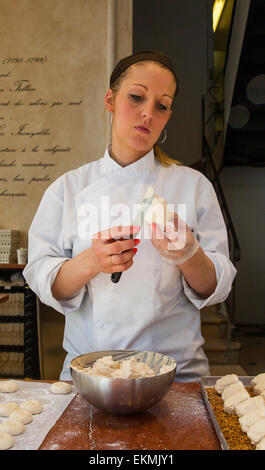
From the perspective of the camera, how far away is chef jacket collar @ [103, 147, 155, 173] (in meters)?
1.52

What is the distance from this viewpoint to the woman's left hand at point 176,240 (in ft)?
3.55

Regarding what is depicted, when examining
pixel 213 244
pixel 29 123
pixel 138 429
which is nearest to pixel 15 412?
pixel 138 429

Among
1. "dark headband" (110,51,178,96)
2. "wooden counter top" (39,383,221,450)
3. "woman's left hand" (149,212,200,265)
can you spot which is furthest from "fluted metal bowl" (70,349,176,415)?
"dark headband" (110,51,178,96)

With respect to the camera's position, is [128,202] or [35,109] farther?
[35,109]

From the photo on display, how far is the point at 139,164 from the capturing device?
59.7 inches

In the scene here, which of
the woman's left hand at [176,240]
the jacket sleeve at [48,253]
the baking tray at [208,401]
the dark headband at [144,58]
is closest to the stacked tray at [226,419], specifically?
the baking tray at [208,401]

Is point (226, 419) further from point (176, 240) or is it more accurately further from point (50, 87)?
point (50, 87)

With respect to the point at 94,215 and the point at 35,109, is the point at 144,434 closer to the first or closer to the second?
the point at 94,215

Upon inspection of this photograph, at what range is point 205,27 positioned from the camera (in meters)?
7.61

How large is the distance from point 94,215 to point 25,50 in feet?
9.22

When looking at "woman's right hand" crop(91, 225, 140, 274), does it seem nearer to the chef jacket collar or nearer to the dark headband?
the chef jacket collar

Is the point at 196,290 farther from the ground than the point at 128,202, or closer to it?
closer to it

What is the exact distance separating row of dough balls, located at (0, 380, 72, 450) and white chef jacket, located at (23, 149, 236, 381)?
285 mm

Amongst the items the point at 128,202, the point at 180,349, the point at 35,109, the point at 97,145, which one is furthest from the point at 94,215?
the point at 35,109
